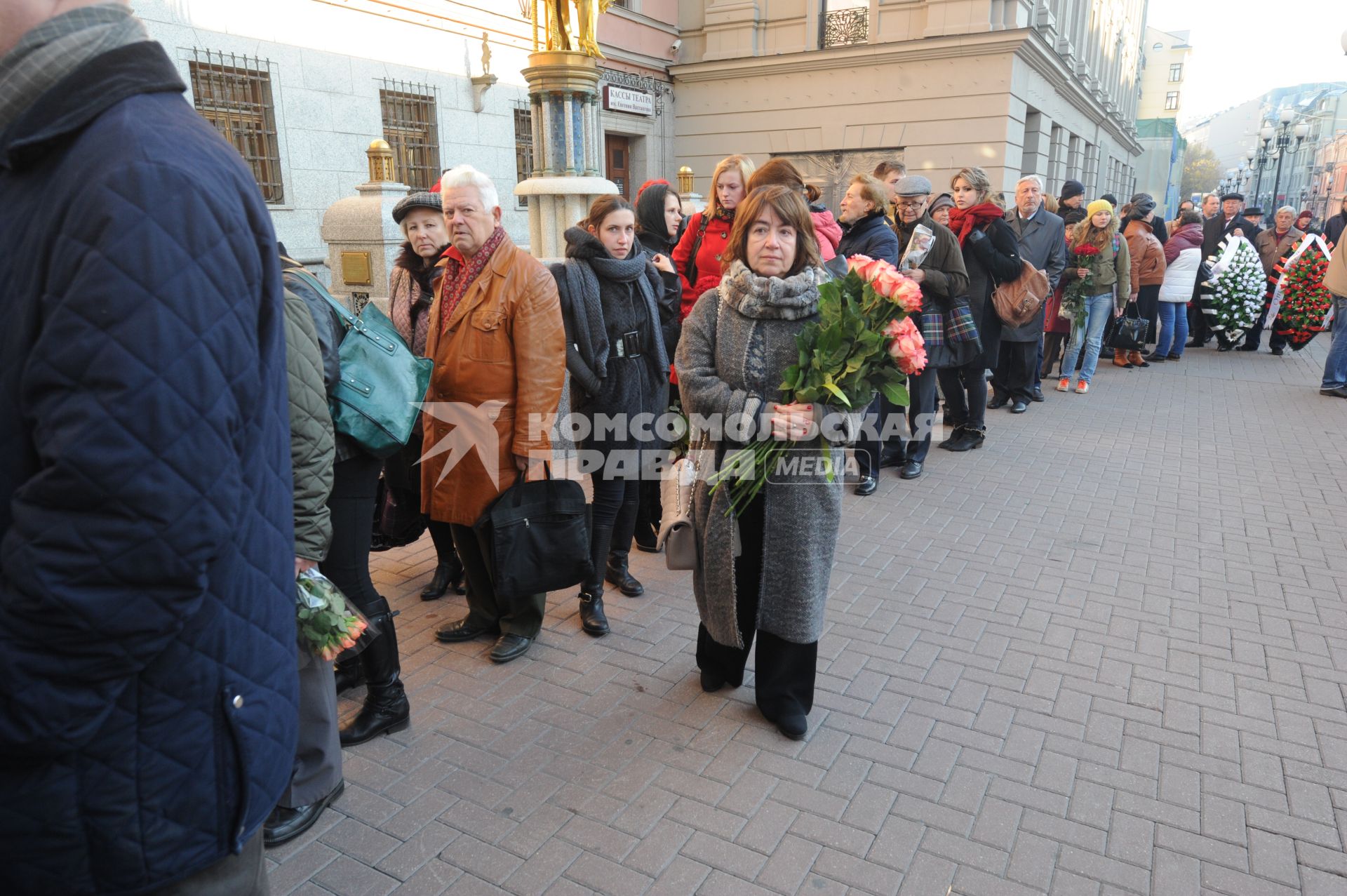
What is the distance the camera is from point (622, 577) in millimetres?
4648

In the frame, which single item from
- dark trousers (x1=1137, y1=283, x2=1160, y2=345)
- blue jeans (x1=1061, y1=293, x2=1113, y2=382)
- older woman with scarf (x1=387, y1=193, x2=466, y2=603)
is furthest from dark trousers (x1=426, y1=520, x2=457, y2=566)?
dark trousers (x1=1137, y1=283, x2=1160, y2=345)

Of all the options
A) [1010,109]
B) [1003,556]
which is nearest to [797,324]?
[1003,556]

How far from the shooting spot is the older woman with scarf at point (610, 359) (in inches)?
163

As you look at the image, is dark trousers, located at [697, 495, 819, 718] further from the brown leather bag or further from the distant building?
the distant building

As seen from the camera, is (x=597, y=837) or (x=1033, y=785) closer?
(x=597, y=837)

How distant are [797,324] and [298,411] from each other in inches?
67.5

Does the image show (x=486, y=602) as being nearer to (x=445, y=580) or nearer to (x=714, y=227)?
(x=445, y=580)

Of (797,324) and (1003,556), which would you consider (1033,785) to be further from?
(1003,556)

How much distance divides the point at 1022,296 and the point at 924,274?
6.09 feet

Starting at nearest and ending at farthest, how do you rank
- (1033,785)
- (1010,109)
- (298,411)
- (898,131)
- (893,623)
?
(298,411), (1033,785), (893,623), (1010,109), (898,131)

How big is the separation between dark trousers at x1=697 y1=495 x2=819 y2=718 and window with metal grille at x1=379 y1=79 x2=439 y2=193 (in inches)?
460

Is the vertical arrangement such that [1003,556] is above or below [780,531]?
below

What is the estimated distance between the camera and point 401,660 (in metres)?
3.90

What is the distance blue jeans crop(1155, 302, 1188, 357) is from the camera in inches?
493
